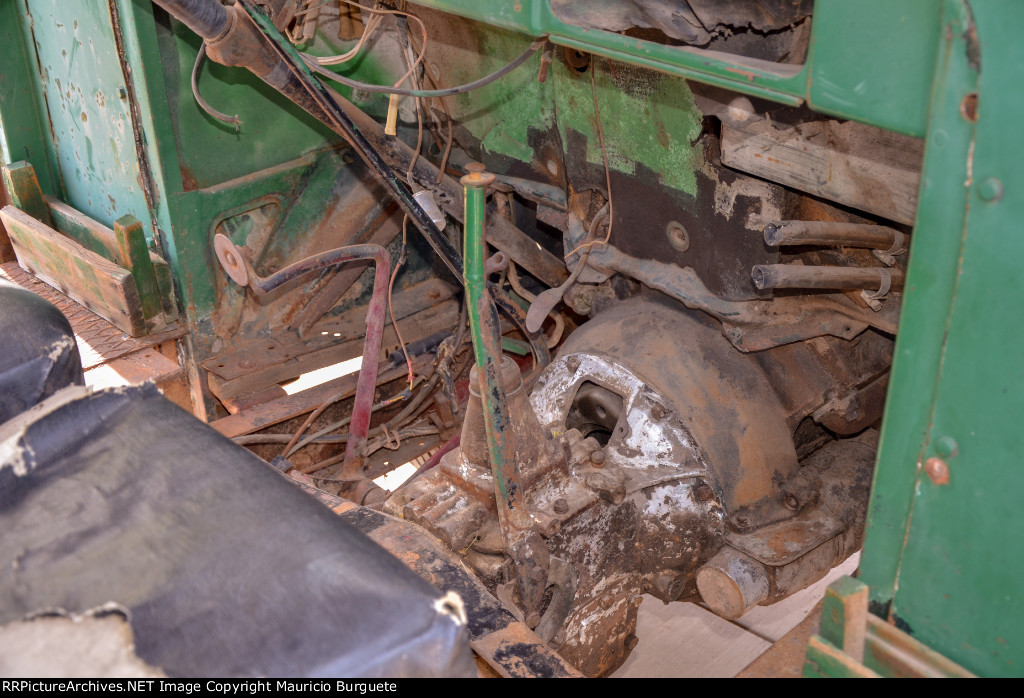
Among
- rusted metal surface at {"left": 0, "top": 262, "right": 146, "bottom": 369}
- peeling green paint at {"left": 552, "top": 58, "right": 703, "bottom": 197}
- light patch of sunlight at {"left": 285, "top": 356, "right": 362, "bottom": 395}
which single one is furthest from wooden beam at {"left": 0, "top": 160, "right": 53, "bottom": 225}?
peeling green paint at {"left": 552, "top": 58, "right": 703, "bottom": 197}

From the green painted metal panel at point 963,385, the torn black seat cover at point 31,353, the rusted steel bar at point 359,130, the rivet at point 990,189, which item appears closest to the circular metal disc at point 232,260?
the rusted steel bar at point 359,130

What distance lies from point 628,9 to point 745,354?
0.78 metres

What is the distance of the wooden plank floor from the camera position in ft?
8.07

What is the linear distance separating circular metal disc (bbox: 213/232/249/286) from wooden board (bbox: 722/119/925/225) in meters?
1.15

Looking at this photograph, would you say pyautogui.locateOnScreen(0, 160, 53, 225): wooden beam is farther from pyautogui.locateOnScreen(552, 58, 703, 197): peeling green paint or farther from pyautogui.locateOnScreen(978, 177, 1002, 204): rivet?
pyautogui.locateOnScreen(978, 177, 1002, 204): rivet

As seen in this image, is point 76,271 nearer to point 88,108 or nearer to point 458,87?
point 88,108

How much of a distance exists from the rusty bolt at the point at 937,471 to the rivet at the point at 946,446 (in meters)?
0.01

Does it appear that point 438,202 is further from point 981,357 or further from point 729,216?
point 981,357

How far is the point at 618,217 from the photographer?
82.6 inches

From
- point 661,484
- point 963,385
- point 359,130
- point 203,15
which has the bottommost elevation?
point 661,484

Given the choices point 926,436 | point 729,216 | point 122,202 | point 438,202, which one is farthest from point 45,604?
point 122,202

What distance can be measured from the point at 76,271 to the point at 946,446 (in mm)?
2464

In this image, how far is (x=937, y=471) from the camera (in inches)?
42.6

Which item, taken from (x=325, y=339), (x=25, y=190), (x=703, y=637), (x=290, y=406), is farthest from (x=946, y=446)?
(x=25, y=190)
